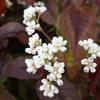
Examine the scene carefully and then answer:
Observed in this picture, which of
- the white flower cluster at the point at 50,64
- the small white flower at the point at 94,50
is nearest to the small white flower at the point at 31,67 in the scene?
the white flower cluster at the point at 50,64

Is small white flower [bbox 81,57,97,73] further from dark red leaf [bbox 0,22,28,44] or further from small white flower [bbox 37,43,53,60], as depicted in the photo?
dark red leaf [bbox 0,22,28,44]

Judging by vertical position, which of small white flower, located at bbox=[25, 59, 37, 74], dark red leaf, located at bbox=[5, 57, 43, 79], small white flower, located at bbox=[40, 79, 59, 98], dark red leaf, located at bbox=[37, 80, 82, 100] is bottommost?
dark red leaf, located at bbox=[37, 80, 82, 100]

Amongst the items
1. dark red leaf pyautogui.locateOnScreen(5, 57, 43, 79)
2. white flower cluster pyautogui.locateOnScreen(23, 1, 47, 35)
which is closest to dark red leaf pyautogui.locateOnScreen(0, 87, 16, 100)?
dark red leaf pyautogui.locateOnScreen(5, 57, 43, 79)

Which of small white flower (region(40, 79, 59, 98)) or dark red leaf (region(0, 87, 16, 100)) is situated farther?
dark red leaf (region(0, 87, 16, 100))

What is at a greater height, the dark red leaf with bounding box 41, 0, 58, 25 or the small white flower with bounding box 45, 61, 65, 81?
the small white flower with bounding box 45, 61, 65, 81

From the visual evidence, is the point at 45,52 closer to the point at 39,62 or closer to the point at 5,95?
the point at 39,62

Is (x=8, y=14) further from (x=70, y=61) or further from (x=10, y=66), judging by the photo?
(x=70, y=61)
